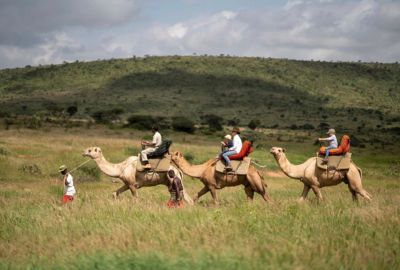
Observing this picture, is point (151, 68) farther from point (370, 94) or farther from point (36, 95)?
point (370, 94)

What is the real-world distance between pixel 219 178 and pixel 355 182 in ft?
12.3

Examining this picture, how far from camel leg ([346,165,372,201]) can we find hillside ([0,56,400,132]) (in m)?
59.4

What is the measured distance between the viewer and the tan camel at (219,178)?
59.8 feet

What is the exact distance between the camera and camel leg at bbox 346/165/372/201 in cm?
1834

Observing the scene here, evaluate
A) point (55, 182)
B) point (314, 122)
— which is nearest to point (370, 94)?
point (314, 122)

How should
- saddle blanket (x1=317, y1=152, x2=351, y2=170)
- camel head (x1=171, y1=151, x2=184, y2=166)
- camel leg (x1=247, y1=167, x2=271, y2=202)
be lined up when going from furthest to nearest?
camel head (x1=171, y1=151, x2=184, y2=166), saddle blanket (x1=317, y1=152, x2=351, y2=170), camel leg (x1=247, y1=167, x2=271, y2=202)

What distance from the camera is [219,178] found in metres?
18.5

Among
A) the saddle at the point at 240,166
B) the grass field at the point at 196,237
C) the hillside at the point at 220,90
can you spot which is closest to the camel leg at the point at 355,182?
the grass field at the point at 196,237

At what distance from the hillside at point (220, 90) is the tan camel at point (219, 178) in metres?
60.2

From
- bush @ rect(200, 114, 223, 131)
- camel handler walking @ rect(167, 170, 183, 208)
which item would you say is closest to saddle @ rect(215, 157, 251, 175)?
camel handler walking @ rect(167, 170, 183, 208)

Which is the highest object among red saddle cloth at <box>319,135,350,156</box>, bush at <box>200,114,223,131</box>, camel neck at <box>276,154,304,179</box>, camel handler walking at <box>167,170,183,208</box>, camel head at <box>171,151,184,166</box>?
red saddle cloth at <box>319,135,350,156</box>

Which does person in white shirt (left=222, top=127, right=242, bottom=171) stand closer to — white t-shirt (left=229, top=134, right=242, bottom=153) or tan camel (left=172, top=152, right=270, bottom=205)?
white t-shirt (left=229, top=134, right=242, bottom=153)

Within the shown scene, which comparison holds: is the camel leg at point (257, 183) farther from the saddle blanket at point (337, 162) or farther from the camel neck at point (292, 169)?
the saddle blanket at point (337, 162)

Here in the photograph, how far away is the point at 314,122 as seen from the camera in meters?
85.3
